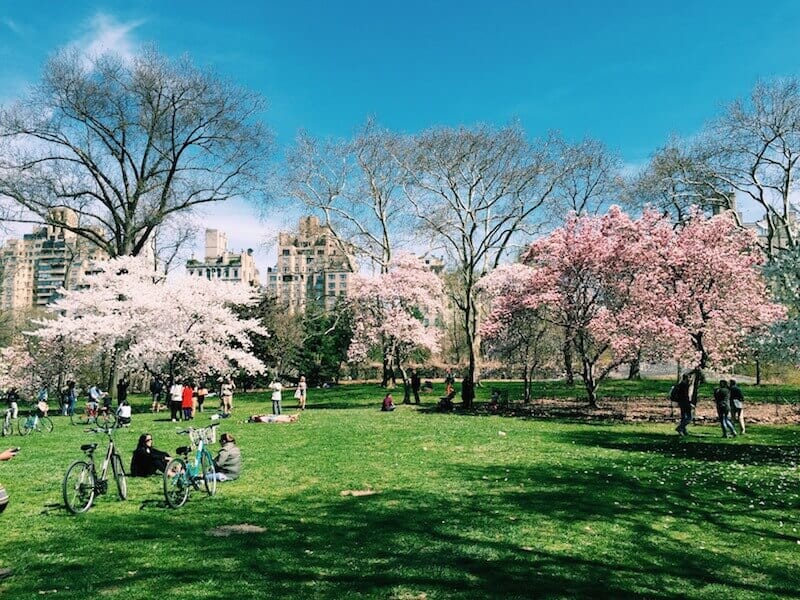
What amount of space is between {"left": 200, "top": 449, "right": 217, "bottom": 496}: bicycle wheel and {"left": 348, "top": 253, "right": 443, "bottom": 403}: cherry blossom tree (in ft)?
83.7

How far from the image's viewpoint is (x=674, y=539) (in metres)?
8.52

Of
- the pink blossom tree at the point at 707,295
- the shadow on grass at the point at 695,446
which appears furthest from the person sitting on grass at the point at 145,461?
the pink blossom tree at the point at 707,295

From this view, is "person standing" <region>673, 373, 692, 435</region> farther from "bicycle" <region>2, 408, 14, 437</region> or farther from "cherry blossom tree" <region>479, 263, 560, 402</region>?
"bicycle" <region>2, 408, 14, 437</region>

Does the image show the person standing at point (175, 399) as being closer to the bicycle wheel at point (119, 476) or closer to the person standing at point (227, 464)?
the person standing at point (227, 464)

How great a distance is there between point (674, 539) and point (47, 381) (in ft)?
135

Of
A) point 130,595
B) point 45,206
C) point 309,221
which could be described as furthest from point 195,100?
Result: point 130,595

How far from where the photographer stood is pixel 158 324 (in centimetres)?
3120

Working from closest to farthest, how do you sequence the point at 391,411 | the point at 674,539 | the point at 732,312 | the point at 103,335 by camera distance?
1. the point at 674,539
2. the point at 732,312
3. the point at 391,411
4. the point at 103,335

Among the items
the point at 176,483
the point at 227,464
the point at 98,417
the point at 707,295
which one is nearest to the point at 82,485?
the point at 176,483

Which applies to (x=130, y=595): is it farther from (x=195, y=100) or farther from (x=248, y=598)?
(x=195, y=100)

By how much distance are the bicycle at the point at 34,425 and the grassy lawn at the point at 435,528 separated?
6161 mm

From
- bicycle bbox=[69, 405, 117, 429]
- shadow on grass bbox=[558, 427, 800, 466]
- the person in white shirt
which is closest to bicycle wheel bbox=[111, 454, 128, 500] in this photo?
shadow on grass bbox=[558, 427, 800, 466]

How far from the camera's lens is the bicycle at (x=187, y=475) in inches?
401

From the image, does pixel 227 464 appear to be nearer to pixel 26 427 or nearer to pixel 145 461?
pixel 145 461
